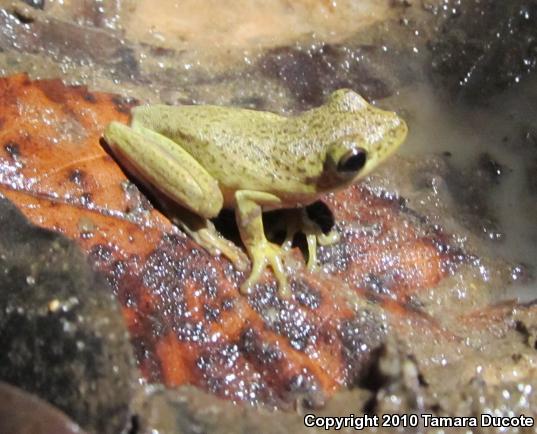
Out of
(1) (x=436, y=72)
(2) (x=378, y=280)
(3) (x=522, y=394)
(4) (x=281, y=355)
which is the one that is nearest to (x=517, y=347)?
(3) (x=522, y=394)

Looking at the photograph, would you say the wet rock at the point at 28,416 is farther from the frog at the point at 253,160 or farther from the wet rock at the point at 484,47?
the wet rock at the point at 484,47

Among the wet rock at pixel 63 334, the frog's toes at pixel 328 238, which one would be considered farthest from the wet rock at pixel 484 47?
the wet rock at pixel 63 334

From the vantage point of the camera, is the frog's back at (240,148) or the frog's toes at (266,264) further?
the frog's back at (240,148)

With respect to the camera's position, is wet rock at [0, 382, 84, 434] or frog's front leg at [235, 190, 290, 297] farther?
frog's front leg at [235, 190, 290, 297]

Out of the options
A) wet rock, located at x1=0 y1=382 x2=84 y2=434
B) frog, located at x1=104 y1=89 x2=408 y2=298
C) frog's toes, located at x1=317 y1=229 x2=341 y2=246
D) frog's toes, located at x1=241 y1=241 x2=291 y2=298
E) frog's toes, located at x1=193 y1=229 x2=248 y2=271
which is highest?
frog, located at x1=104 y1=89 x2=408 y2=298

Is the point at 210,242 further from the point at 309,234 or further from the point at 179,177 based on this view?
the point at 309,234

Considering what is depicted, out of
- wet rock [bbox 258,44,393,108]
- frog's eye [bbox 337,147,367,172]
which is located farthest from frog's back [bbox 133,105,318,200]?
wet rock [bbox 258,44,393,108]

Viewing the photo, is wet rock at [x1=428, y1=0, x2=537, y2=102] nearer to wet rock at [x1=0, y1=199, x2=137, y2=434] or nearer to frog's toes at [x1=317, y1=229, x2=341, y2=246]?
frog's toes at [x1=317, y1=229, x2=341, y2=246]

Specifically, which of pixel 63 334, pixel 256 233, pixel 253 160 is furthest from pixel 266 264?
pixel 63 334
